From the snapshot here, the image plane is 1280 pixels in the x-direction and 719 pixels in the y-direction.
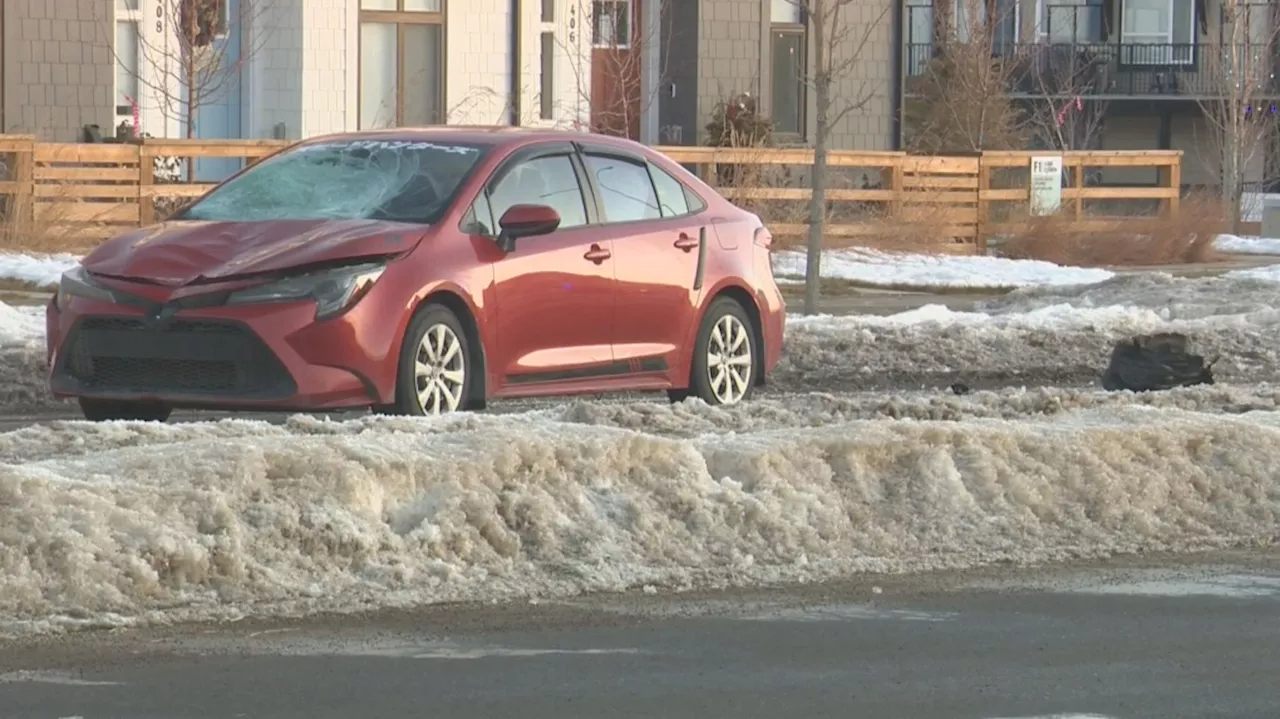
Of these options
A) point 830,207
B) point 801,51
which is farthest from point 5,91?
point 801,51

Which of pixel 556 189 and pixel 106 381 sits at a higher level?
pixel 556 189

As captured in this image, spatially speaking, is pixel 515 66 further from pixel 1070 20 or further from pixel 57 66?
pixel 1070 20

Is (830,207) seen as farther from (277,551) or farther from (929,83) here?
(277,551)

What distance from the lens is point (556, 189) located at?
12.9m

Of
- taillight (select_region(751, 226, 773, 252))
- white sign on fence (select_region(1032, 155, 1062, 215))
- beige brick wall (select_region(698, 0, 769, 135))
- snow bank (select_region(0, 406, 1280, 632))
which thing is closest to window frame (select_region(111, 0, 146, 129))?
beige brick wall (select_region(698, 0, 769, 135))

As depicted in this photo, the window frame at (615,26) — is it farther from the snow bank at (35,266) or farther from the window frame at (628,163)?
the window frame at (628,163)

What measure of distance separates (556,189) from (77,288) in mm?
2540

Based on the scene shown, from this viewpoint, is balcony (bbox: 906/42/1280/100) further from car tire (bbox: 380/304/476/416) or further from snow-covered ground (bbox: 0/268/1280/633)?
snow-covered ground (bbox: 0/268/1280/633)

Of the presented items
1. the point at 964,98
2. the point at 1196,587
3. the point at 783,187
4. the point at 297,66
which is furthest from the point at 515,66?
the point at 1196,587

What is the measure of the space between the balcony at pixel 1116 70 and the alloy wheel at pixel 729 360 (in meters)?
36.1

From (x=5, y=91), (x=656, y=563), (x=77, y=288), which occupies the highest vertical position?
(x=5, y=91)

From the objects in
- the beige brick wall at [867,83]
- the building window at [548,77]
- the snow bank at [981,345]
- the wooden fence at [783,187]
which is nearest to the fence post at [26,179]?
the wooden fence at [783,187]

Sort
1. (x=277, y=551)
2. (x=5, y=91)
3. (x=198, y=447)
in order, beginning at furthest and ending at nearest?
(x=5, y=91) → (x=198, y=447) → (x=277, y=551)

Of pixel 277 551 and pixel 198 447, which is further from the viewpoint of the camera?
pixel 198 447
